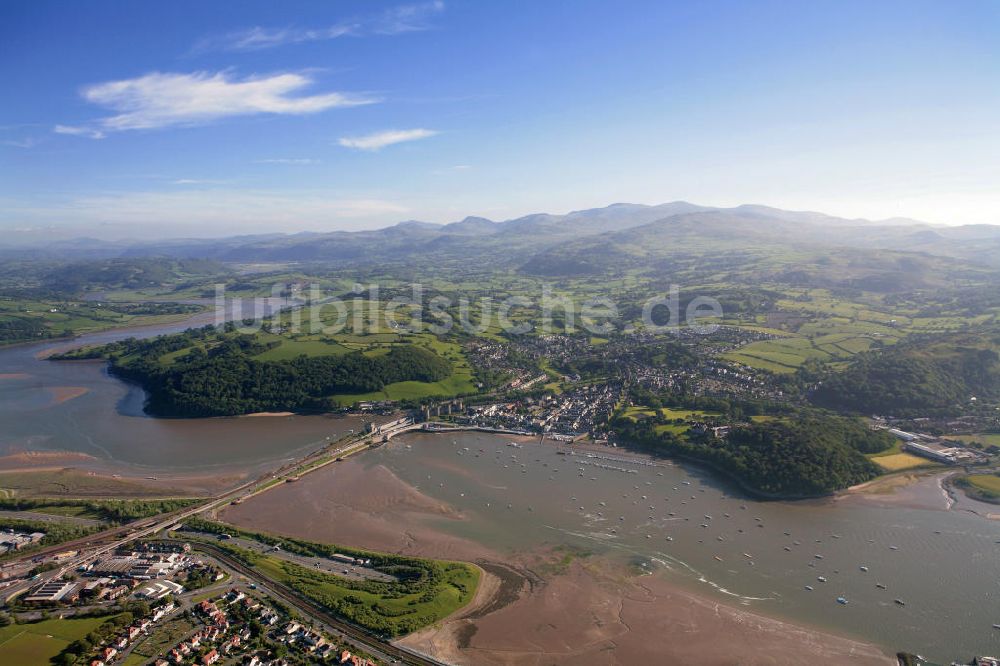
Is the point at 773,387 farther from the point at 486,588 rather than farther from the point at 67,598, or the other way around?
the point at 67,598

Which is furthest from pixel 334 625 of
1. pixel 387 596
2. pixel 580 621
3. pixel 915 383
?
pixel 915 383

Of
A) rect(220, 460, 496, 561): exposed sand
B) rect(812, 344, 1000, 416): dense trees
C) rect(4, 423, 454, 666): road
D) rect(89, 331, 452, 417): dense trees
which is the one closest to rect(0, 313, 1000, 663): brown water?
rect(220, 460, 496, 561): exposed sand

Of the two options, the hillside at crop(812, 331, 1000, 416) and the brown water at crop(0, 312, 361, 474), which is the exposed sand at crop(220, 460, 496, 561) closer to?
the brown water at crop(0, 312, 361, 474)

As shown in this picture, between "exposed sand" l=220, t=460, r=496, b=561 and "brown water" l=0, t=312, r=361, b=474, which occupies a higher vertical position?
"brown water" l=0, t=312, r=361, b=474

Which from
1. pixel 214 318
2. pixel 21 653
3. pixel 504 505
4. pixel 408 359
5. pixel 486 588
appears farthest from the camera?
pixel 214 318

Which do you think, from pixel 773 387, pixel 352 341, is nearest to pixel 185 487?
pixel 352 341

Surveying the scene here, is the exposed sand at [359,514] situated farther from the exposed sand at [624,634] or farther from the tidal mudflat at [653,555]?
the exposed sand at [624,634]

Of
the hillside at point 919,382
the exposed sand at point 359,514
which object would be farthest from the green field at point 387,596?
the hillside at point 919,382
